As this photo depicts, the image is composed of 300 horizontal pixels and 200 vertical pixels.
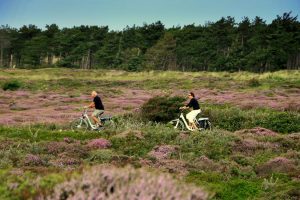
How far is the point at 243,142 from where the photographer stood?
2198cm

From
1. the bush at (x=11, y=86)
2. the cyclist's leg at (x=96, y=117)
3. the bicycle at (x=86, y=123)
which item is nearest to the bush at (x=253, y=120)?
the bicycle at (x=86, y=123)

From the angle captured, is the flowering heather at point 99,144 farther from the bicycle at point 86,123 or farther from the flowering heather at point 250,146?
the flowering heather at point 250,146

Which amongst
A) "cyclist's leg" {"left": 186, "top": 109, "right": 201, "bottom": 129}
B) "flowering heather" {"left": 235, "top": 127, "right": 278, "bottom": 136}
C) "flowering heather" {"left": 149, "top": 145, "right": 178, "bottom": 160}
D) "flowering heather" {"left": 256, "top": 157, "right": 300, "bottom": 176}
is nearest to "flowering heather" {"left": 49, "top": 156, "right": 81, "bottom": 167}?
"flowering heather" {"left": 149, "top": 145, "right": 178, "bottom": 160}

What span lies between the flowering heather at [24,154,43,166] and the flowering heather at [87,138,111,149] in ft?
11.1

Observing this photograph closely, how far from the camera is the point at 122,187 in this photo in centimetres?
639

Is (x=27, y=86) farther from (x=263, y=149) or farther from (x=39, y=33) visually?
(x=39, y=33)

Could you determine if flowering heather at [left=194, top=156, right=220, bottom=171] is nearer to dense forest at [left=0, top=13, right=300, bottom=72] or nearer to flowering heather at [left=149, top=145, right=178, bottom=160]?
flowering heather at [left=149, top=145, right=178, bottom=160]

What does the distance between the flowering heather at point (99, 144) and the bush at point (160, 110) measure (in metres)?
7.90

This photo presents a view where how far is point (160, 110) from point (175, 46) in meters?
92.9

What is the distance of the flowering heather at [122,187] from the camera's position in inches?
246

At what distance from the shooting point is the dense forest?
10044cm

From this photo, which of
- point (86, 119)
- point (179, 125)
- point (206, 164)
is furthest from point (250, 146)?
point (86, 119)

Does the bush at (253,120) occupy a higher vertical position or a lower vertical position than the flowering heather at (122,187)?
lower

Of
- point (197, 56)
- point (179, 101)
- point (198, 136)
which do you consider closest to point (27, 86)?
point (179, 101)
